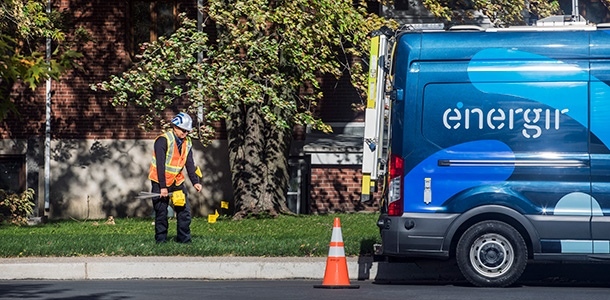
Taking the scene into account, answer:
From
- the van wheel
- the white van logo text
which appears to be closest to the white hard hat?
the white van logo text

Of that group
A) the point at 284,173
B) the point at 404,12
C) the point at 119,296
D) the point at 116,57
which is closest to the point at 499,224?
the point at 119,296

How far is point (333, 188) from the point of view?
2341 cm

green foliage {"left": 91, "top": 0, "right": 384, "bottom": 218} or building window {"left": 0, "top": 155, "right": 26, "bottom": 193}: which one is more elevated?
green foliage {"left": 91, "top": 0, "right": 384, "bottom": 218}

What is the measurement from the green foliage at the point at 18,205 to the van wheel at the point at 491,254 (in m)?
11.7

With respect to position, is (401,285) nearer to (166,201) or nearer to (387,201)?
(387,201)

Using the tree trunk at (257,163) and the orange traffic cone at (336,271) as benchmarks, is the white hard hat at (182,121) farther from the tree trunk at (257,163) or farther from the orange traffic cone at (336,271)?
the tree trunk at (257,163)

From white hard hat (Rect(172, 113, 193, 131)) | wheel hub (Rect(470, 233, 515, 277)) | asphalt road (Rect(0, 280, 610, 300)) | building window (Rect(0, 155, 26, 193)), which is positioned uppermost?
white hard hat (Rect(172, 113, 193, 131))

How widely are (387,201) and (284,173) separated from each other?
9653 mm

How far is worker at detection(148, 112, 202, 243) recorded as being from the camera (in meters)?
14.6

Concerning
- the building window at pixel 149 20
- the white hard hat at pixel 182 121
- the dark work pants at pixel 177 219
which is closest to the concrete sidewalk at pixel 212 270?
the dark work pants at pixel 177 219

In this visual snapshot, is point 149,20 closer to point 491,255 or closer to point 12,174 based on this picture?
point 12,174

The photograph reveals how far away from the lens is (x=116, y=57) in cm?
2375

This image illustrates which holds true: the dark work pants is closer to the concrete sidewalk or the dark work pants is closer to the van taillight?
the concrete sidewalk

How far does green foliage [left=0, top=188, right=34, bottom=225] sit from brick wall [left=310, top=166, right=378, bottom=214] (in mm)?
5216
